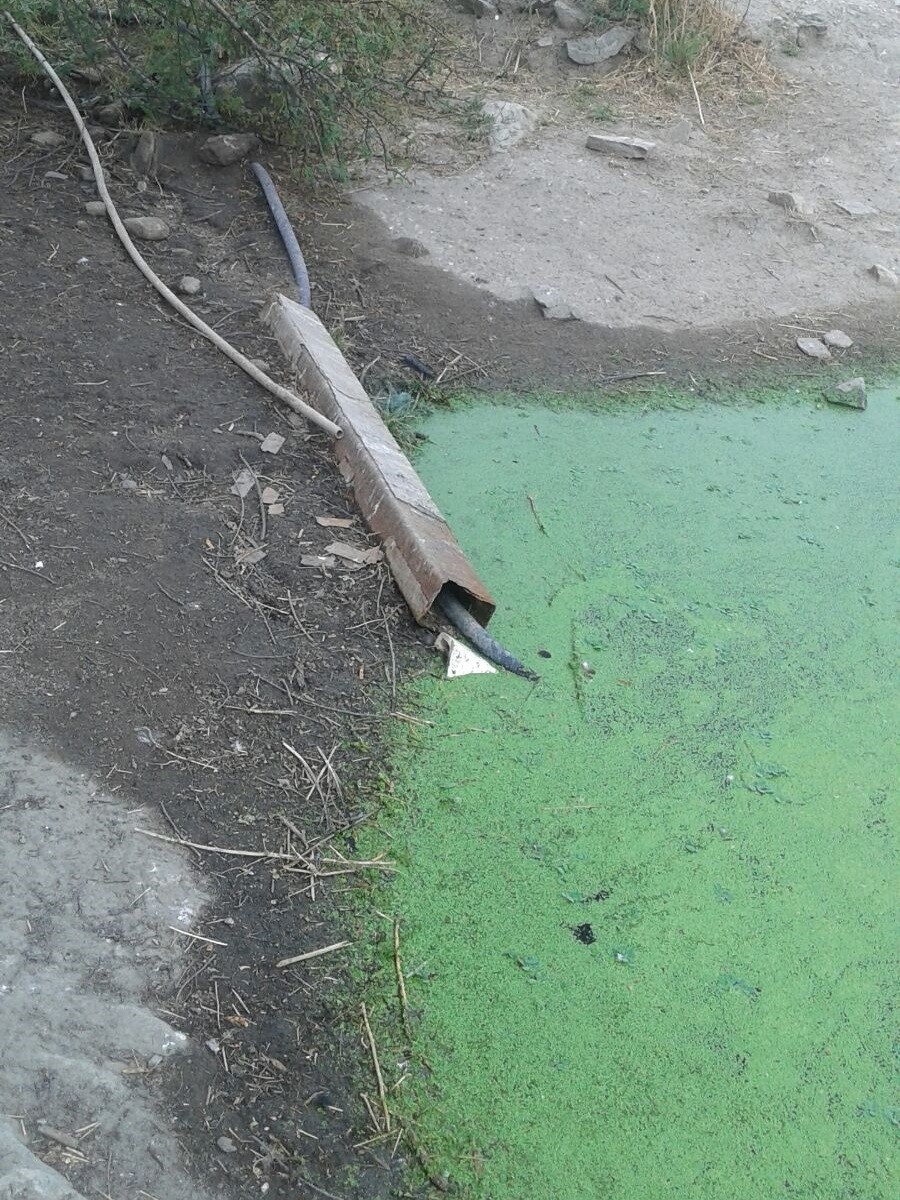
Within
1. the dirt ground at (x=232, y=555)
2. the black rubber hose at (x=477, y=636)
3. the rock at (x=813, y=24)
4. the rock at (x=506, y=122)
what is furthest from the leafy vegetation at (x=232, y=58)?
the rock at (x=813, y=24)

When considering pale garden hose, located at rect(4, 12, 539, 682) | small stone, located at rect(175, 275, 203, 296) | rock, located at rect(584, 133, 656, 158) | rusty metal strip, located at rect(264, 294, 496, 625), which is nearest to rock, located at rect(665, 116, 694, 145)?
rock, located at rect(584, 133, 656, 158)

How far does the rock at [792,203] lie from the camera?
5.80 meters

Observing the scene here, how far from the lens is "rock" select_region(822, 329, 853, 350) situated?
5.07 m

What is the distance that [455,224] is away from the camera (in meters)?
5.46

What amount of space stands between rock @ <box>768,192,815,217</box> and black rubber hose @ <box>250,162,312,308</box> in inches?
100.0

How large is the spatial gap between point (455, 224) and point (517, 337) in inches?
36.5

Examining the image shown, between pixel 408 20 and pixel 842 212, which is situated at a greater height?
pixel 408 20

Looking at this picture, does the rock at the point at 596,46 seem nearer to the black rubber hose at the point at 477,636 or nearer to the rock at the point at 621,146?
the rock at the point at 621,146

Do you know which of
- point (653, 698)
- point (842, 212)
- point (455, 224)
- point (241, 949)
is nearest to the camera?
point (241, 949)

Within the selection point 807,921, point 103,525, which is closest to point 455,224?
point 103,525

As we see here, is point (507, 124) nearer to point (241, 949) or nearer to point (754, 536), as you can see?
point (754, 536)

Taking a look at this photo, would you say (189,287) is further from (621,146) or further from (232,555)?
(621,146)

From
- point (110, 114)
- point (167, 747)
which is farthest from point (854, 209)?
point (167, 747)

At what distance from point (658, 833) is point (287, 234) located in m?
3.27
